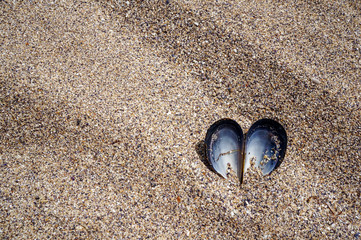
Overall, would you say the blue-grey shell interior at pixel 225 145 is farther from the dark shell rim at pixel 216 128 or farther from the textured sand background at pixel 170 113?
the textured sand background at pixel 170 113

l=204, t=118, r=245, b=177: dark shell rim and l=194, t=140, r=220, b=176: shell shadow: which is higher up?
l=204, t=118, r=245, b=177: dark shell rim

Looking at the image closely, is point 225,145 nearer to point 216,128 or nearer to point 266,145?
point 216,128

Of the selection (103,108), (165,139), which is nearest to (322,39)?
(165,139)

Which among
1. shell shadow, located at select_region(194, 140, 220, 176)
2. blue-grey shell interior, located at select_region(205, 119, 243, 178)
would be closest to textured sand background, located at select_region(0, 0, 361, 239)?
shell shadow, located at select_region(194, 140, 220, 176)

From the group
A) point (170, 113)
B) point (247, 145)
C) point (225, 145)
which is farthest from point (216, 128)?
point (170, 113)

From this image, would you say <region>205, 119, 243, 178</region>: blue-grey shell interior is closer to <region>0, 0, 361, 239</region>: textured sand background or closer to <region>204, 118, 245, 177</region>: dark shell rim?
<region>204, 118, 245, 177</region>: dark shell rim

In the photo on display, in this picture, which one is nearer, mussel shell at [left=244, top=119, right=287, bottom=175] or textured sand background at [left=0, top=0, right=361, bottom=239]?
textured sand background at [left=0, top=0, right=361, bottom=239]
